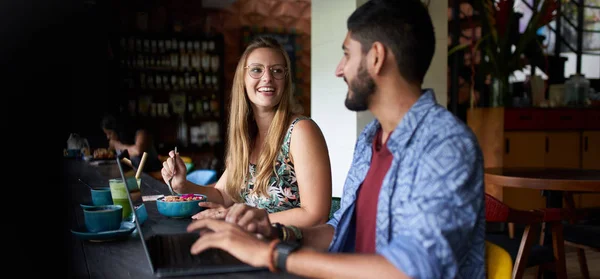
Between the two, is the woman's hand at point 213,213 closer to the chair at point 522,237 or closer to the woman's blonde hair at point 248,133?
the woman's blonde hair at point 248,133

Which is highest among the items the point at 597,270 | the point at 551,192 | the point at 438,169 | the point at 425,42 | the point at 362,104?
the point at 425,42

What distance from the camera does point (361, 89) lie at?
1.20 m

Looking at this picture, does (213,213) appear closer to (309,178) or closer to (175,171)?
(309,178)

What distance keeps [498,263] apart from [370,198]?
35 cm

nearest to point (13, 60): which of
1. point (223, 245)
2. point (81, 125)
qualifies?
point (81, 125)

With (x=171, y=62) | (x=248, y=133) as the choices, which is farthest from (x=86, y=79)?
(x=171, y=62)

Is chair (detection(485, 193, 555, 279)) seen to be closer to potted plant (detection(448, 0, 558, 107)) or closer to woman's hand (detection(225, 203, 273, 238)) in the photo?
woman's hand (detection(225, 203, 273, 238))

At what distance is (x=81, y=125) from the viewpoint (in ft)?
2.79

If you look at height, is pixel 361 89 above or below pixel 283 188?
above

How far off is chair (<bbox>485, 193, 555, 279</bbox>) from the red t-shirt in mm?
1010

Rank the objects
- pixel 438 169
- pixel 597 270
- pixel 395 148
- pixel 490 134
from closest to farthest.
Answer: pixel 438 169
pixel 395 148
pixel 597 270
pixel 490 134

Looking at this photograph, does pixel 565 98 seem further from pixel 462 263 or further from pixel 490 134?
pixel 462 263

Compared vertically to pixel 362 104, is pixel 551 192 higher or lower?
lower

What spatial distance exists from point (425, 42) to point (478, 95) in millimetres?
5106
